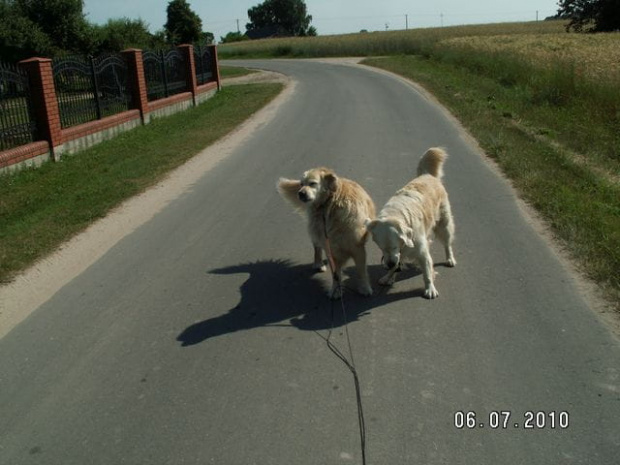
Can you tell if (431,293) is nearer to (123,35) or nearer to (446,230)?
(446,230)

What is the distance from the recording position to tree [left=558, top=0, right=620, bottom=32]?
56062 mm

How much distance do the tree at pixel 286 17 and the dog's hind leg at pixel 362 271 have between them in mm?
125414

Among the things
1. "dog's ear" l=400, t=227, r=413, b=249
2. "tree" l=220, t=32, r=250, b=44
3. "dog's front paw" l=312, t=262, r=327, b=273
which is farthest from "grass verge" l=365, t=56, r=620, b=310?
"tree" l=220, t=32, r=250, b=44

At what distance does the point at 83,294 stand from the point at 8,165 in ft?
21.2

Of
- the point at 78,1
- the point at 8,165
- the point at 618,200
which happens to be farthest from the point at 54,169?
the point at 78,1

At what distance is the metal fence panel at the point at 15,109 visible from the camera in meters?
11.4

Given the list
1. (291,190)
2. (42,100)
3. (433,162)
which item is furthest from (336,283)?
(42,100)

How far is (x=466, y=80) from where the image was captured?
25094 mm

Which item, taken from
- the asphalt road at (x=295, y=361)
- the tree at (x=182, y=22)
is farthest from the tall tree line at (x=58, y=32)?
the asphalt road at (x=295, y=361)

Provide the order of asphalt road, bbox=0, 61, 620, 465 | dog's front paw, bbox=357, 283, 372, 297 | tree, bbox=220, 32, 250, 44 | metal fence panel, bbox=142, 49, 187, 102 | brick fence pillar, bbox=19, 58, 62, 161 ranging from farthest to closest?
1. tree, bbox=220, 32, 250, 44
2. metal fence panel, bbox=142, 49, 187, 102
3. brick fence pillar, bbox=19, 58, 62, 161
4. dog's front paw, bbox=357, 283, 372, 297
5. asphalt road, bbox=0, 61, 620, 465

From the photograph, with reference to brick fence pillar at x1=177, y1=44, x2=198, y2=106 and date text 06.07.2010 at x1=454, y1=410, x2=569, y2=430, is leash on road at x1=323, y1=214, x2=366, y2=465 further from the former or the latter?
brick fence pillar at x1=177, y1=44, x2=198, y2=106

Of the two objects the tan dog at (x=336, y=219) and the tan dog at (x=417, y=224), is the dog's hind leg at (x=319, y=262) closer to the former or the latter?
the tan dog at (x=336, y=219)

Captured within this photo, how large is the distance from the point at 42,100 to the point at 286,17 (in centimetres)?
12153

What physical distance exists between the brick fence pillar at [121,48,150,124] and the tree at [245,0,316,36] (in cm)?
11244
